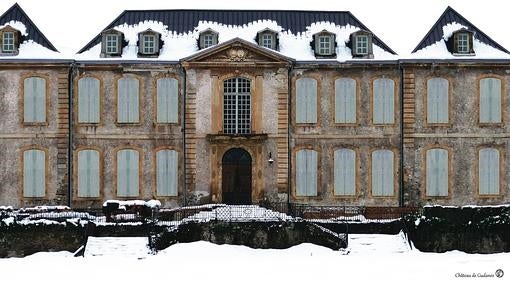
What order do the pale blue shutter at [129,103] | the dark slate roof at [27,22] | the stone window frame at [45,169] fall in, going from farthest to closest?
1. the dark slate roof at [27,22]
2. the pale blue shutter at [129,103]
3. the stone window frame at [45,169]

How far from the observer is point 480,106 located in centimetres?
4322

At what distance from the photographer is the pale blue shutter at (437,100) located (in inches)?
1699

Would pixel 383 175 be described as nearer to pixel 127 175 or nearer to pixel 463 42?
pixel 463 42

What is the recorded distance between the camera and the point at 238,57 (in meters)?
42.7

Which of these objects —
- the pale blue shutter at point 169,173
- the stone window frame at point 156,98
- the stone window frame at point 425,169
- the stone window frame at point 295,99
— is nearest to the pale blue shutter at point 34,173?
the pale blue shutter at point 169,173

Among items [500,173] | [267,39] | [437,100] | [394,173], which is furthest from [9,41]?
[500,173]

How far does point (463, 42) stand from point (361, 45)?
14.6ft

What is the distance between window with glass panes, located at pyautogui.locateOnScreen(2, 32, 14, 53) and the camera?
142 feet

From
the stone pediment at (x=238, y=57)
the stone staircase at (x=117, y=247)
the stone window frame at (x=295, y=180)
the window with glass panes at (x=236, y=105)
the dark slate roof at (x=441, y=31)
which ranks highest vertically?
the dark slate roof at (x=441, y=31)

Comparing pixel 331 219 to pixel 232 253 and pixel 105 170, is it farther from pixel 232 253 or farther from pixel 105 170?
pixel 105 170

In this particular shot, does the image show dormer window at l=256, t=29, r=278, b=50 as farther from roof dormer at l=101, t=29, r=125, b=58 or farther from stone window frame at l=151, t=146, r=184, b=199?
roof dormer at l=101, t=29, r=125, b=58

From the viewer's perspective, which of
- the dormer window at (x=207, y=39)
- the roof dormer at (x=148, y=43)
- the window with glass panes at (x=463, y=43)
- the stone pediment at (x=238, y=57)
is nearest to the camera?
the stone pediment at (x=238, y=57)

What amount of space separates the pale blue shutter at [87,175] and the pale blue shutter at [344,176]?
33.9ft

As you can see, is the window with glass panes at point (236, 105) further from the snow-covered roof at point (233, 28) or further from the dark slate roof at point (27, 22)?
the dark slate roof at point (27, 22)
